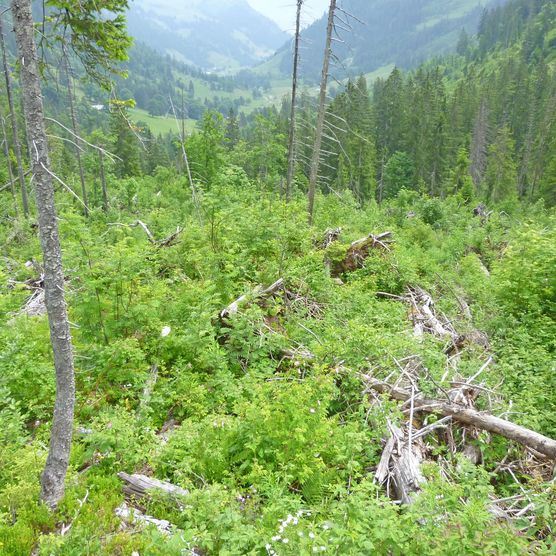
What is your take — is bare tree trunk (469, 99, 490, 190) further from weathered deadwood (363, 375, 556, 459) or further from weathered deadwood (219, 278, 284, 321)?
weathered deadwood (363, 375, 556, 459)

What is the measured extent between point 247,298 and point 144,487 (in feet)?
13.8

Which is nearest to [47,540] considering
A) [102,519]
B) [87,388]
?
[102,519]

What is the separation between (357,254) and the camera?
12.3 m

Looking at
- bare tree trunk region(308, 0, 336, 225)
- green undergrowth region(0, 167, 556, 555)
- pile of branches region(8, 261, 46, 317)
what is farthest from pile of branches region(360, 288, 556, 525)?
bare tree trunk region(308, 0, 336, 225)

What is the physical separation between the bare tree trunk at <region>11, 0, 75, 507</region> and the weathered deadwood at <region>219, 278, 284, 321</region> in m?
3.68

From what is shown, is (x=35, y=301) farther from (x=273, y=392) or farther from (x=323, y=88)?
(x=323, y=88)

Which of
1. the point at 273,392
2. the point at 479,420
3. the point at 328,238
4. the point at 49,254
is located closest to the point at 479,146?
the point at 328,238

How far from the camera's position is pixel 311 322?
329 inches

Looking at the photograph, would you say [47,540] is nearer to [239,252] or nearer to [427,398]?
[427,398]

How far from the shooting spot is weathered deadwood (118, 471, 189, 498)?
447cm

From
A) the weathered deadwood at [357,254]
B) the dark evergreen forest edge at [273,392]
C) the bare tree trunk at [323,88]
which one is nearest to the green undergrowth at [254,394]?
the dark evergreen forest edge at [273,392]

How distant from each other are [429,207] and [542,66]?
6136 cm

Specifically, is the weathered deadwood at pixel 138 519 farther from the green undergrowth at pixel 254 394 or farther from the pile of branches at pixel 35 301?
the pile of branches at pixel 35 301

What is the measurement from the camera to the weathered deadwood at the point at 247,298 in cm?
793
